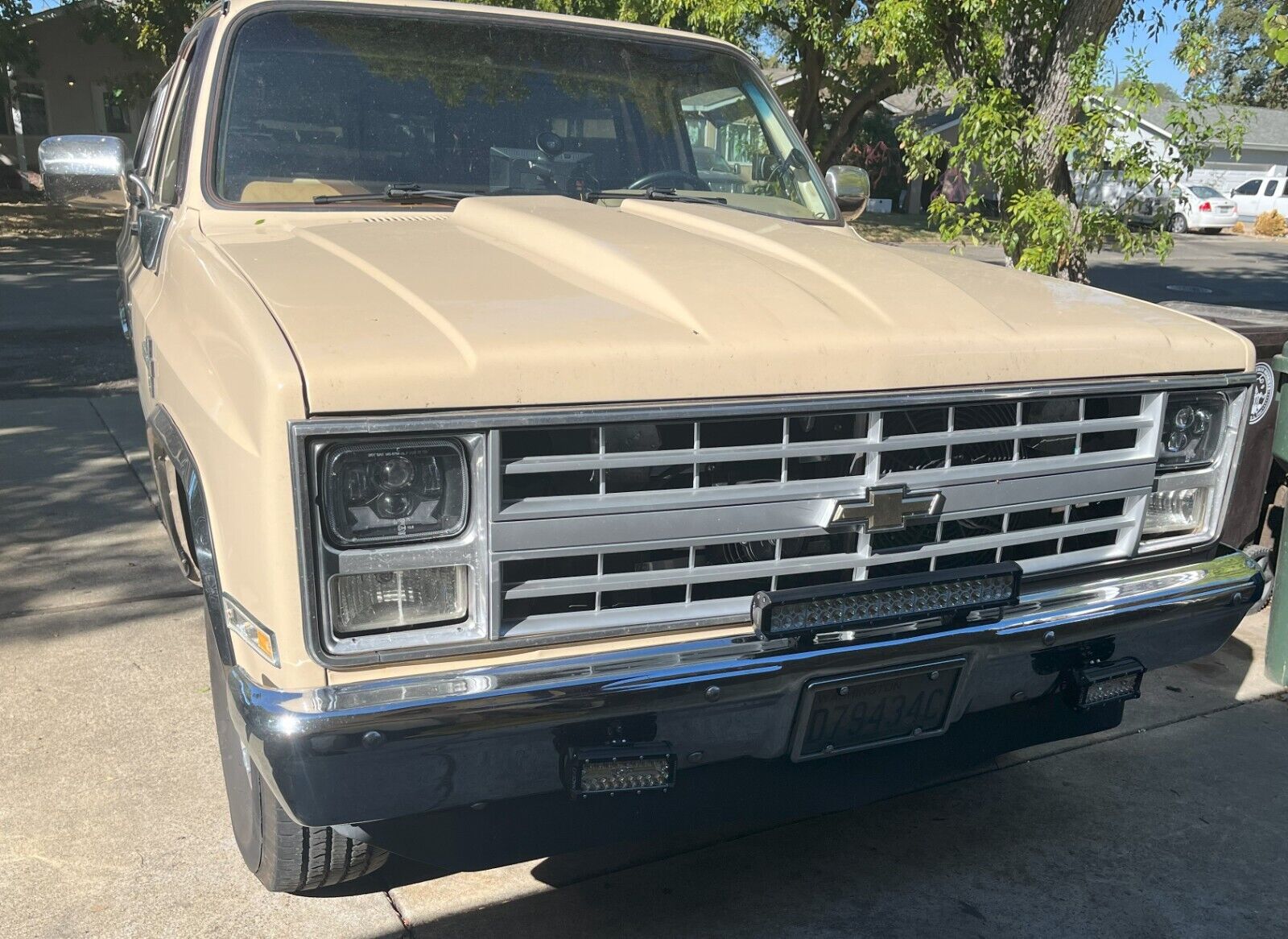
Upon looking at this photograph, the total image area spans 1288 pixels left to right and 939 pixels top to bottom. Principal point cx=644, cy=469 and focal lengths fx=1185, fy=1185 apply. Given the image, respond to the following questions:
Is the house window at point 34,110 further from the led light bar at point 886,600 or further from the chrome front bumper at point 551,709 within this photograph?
the led light bar at point 886,600

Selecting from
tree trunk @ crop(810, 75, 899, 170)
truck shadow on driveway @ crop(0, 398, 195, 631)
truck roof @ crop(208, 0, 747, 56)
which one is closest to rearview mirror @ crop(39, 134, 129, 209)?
truck roof @ crop(208, 0, 747, 56)

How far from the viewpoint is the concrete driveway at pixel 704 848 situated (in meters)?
2.86

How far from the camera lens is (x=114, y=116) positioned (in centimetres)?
2972

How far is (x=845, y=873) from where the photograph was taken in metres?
3.12

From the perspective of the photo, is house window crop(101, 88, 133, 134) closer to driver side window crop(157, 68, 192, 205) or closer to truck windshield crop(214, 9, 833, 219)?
driver side window crop(157, 68, 192, 205)

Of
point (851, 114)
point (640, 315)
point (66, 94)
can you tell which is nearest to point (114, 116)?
point (66, 94)

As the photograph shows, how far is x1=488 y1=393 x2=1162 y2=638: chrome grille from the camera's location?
221 centimetres

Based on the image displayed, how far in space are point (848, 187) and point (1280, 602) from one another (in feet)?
7.18

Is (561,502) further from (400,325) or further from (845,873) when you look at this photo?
(845,873)

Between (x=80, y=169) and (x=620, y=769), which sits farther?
(x=80, y=169)

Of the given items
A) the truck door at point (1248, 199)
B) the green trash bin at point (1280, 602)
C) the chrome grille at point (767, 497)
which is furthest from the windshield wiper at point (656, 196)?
the truck door at point (1248, 199)

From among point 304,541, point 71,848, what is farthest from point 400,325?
point 71,848

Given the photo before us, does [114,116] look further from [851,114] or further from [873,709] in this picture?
[873,709]

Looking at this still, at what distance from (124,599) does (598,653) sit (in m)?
3.04
